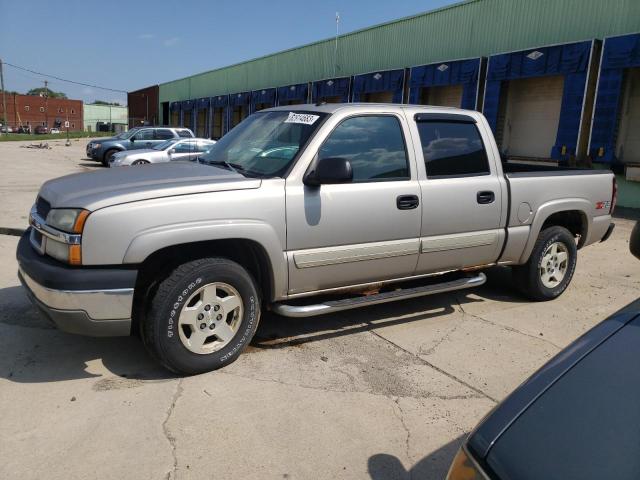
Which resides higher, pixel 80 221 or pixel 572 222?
pixel 80 221

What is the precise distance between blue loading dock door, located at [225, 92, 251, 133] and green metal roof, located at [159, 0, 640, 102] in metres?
2.67

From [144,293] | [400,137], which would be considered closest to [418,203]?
[400,137]

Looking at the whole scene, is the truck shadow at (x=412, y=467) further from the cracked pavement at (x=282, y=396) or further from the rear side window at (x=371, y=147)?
the rear side window at (x=371, y=147)

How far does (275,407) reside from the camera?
3.31m

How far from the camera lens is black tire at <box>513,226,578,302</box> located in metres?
5.38

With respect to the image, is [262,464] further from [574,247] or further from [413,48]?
[413,48]

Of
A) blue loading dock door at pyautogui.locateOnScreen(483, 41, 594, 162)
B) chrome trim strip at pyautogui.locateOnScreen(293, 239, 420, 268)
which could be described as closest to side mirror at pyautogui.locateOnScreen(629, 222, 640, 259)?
chrome trim strip at pyautogui.locateOnScreen(293, 239, 420, 268)

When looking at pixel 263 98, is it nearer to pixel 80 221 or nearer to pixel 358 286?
pixel 358 286

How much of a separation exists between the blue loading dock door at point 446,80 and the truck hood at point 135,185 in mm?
15301

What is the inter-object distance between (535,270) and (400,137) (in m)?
2.19

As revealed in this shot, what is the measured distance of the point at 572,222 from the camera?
230 inches

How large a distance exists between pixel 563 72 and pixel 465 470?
15700mm

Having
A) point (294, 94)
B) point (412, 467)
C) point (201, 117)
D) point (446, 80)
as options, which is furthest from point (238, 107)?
point (412, 467)

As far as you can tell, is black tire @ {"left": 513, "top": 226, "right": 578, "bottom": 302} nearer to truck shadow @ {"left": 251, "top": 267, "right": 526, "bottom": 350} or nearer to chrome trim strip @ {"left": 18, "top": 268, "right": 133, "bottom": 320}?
truck shadow @ {"left": 251, "top": 267, "right": 526, "bottom": 350}
